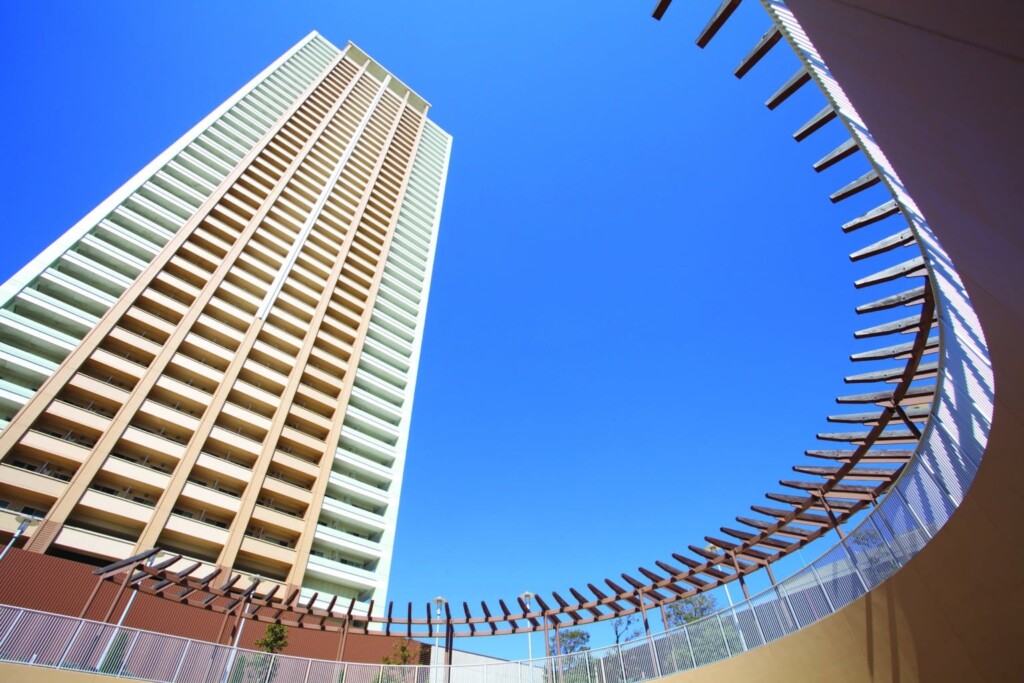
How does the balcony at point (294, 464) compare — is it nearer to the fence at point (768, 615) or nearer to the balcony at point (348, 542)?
the balcony at point (348, 542)

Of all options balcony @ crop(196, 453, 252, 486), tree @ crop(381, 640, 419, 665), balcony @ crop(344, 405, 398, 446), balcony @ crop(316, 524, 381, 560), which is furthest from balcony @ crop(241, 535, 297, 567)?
tree @ crop(381, 640, 419, 665)

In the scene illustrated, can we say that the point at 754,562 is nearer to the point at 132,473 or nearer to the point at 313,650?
the point at 313,650

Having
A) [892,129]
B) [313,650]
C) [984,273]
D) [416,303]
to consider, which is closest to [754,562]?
[984,273]

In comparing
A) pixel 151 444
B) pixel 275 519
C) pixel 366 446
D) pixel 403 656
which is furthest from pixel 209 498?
pixel 403 656

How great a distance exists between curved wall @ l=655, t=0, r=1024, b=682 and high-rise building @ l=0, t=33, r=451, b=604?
30151 millimetres

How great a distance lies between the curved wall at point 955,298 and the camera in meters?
2.72

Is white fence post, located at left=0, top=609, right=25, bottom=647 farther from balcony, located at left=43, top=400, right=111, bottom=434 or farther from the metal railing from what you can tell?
balcony, located at left=43, top=400, right=111, bottom=434

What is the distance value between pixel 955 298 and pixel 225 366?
4045cm

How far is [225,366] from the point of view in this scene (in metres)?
37.6

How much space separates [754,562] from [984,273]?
550 inches

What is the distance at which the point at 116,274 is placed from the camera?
36000mm

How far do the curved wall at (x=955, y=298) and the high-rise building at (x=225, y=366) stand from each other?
3015cm

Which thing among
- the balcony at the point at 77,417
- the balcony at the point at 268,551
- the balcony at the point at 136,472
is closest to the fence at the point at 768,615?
the balcony at the point at 268,551

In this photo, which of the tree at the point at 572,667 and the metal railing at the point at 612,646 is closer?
the metal railing at the point at 612,646
